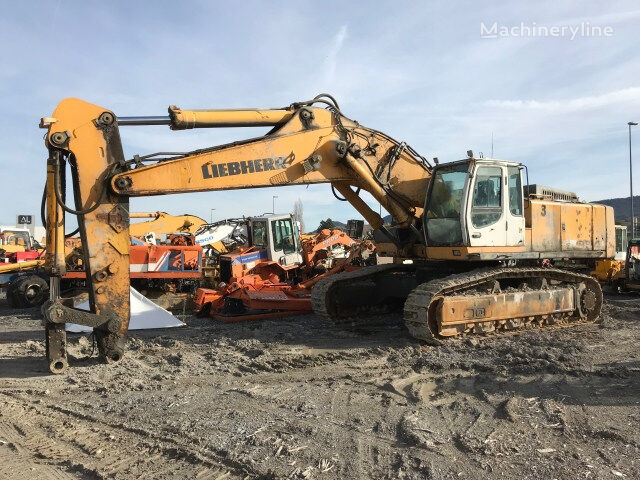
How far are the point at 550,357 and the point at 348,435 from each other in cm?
350

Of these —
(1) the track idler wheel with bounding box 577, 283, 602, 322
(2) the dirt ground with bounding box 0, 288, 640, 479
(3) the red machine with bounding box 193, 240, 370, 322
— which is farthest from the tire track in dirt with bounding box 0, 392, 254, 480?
(1) the track idler wheel with bounding box 577, 283, 602, 322

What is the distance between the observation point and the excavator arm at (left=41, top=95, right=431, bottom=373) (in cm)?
612

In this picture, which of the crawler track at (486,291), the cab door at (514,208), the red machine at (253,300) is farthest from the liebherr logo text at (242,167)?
the red machine at (253,300)

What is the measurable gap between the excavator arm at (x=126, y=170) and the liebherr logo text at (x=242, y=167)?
0.01 m

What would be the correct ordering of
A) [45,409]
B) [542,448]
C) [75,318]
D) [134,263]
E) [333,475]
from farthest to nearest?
1. [134,263]
2. [75,318]
3. [45,409]
4. [542,448]
5. [333,475]

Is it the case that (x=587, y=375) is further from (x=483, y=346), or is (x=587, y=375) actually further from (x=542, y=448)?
(x=542, y=448)

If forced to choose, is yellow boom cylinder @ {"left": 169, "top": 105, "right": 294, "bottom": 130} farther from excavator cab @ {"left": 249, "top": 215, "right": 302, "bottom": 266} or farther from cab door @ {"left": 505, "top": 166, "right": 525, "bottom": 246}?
excavator cab @ {"left": 249, "top": 215, "right": 302, "bottom": 266}

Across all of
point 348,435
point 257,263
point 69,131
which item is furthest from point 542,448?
point 257,263

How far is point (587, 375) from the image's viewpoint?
237 inches

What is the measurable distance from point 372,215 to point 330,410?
461cm

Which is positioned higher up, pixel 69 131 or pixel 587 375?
pixel 69 131

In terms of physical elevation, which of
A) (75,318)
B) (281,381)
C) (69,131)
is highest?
(69,131)

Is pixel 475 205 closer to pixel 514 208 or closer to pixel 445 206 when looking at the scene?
pixel 445 206

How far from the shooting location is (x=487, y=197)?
8.05 metres
